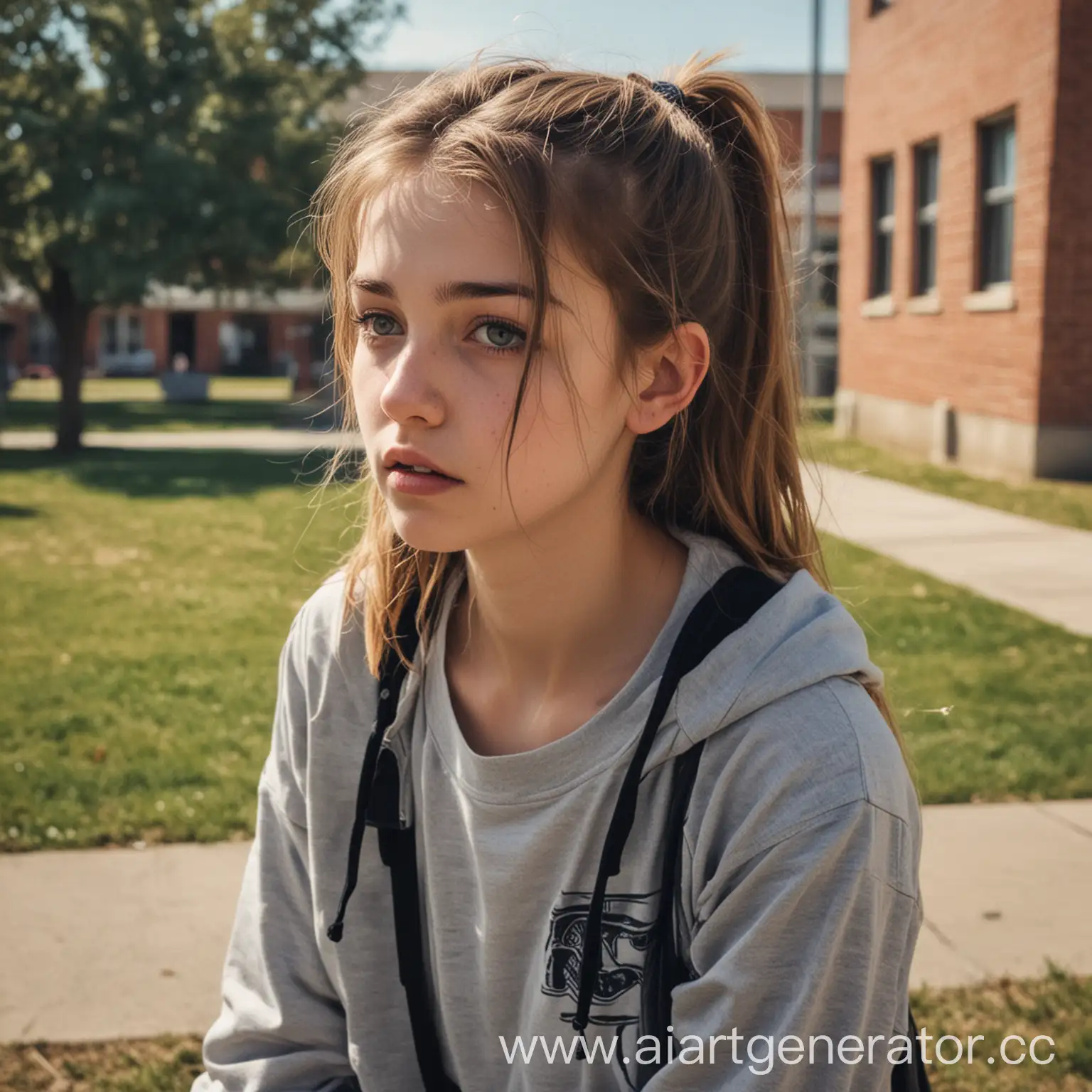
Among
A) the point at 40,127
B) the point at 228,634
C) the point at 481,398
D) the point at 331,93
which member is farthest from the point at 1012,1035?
the point at 331,93

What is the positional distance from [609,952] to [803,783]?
1.17ft

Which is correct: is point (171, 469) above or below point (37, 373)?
above

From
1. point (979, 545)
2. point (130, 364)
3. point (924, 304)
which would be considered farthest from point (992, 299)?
point (130, 364)

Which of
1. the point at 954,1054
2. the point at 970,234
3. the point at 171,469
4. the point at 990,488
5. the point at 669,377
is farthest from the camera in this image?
the point at 171,469

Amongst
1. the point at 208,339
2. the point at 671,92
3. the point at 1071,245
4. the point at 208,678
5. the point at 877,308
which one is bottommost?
the point at 208,678

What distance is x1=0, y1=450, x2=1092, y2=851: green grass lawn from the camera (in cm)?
453

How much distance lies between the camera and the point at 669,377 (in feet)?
6.09

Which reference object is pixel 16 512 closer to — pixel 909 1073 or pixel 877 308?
pixel 877 308

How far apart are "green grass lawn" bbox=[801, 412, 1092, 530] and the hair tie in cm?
716

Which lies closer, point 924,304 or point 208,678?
point 208,678

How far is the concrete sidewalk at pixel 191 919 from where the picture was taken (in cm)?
320

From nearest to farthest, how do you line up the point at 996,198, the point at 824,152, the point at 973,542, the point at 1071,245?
the point at 973,542
the point at 1071,245
the point at 996,198
the point at 824,152

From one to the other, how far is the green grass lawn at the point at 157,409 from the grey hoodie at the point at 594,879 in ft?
53.9

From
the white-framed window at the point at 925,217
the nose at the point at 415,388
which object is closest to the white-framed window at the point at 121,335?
the white-framed window at the point at 925,217
